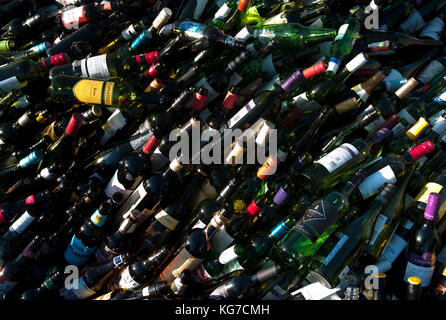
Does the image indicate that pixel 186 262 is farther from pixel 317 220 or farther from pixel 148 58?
pixel 148 58

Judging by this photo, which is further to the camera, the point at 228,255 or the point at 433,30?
the point at 433,30

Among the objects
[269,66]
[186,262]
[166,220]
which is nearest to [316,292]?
[186,262]

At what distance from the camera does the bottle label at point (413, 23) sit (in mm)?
2354

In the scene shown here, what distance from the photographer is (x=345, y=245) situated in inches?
62.4

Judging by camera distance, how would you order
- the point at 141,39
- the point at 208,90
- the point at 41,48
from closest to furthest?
the point at 208,90
the point at 141,39
the point at 41,48

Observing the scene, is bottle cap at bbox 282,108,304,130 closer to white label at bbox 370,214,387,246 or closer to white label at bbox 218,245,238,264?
white label at bbox 370,214,387,246

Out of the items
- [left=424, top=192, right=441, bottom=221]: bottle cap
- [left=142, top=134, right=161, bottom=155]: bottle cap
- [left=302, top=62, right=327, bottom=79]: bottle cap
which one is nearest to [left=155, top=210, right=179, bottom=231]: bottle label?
[left=142, top=134, right=161, bottom=155]: bottle cap

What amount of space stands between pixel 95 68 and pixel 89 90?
5.9 inches

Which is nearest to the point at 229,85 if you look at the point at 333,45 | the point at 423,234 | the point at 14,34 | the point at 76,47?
the point at 333,45

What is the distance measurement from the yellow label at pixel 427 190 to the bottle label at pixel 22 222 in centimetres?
171

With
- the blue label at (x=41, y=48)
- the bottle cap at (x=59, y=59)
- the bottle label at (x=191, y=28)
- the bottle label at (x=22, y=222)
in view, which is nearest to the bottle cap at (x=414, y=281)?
the bottle label at (x=191, y=28)

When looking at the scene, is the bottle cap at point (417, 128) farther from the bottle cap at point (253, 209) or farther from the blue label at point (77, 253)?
the blue label at point (77, 253)

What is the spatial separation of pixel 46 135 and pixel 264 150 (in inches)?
44.8
